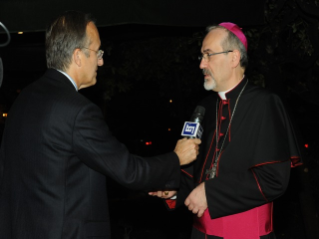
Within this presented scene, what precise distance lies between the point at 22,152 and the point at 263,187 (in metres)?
1.61

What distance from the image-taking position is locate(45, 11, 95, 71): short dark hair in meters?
3.17

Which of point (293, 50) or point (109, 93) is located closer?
point (293, 50)

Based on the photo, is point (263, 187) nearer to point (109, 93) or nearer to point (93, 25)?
point (93, 25)

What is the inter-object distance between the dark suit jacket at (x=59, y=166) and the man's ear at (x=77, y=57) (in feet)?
0.42

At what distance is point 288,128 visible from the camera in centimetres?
375

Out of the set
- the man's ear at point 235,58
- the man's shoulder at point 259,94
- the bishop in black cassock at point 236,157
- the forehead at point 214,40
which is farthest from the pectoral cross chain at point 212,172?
the forehead at point 214,40

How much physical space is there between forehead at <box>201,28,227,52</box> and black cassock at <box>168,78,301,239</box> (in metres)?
0.35

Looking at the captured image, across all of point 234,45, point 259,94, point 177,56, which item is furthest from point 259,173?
point 177,56

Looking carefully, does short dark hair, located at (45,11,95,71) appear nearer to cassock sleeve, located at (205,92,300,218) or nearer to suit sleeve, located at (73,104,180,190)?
suit sleeve, located at (73,104,180,190)

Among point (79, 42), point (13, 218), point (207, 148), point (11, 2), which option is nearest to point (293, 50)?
point (207, 148)

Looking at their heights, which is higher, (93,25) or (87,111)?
(93,25)

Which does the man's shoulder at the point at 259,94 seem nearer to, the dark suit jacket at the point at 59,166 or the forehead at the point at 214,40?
the forehead at the point at 214,40

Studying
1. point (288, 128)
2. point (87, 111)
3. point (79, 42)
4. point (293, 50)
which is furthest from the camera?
point (293, 50)

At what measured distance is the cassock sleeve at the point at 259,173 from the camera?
3.53 meters
